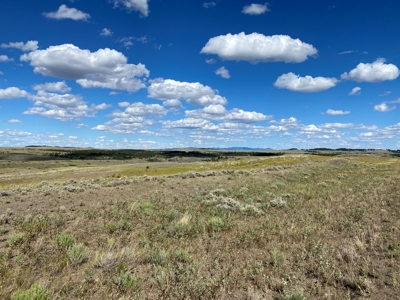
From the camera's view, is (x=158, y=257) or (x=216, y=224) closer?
(x=158, y=257)

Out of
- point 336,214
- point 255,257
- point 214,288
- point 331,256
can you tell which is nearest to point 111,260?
point 214,288

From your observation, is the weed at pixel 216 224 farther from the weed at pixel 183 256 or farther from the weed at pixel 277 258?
the weed at pixel 277 258

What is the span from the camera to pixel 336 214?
11.4 metres

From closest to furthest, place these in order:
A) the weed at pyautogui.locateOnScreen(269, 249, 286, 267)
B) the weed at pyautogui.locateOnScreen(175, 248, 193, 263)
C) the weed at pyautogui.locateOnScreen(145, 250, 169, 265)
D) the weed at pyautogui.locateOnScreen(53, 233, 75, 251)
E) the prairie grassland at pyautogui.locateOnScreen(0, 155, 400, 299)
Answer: the prairie grassland at pyautogui.locateOnScreen(0, 155, 400, 299) < the weed at pyautogui.locateOnScreen(269, 249, 286, 267) < the weed at pyautogui.locateOnScreen(145, 250, 169, 265) < the weed at pyautogui.locateOnScreen(175, 248, 193, 263) < the weed at pyautogui.locateOnScreen(53, 233, 75, 251)

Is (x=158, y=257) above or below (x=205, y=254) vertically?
above

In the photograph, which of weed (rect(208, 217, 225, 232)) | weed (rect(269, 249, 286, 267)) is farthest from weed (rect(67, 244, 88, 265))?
weed (rect(269, 249, 286, 267))

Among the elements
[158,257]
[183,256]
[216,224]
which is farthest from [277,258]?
[216,224]

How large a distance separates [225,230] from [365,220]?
5.60 meters

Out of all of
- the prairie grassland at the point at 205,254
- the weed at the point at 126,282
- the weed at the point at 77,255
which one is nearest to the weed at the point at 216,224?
the prairie grassland at the point at 205,254

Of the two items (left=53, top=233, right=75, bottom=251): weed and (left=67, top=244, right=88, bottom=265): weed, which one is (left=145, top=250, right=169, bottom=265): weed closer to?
(left=67, top=244, right=88, bottom=265): weed

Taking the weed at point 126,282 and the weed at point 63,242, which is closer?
the weed at point 126,282

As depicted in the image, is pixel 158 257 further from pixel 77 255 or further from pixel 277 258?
pixel 277 258

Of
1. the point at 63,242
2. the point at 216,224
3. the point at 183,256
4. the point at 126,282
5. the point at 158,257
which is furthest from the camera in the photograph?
the point at 216,224

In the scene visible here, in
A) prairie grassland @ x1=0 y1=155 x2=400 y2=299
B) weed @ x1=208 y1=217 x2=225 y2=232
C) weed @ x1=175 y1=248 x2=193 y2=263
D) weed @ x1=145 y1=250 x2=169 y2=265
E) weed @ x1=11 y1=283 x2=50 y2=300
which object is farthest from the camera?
weed @ x1=208 y1=217 x2=225 y2=232
